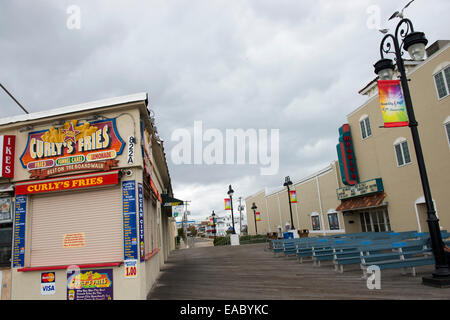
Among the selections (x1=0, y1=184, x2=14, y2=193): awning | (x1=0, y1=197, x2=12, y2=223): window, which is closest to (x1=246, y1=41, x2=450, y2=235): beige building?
(x1=0, y1=184, x2=14, y2=193): awning

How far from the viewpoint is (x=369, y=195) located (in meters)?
21.7

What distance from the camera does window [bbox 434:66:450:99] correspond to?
591 inches

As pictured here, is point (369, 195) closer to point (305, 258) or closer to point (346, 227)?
point (346, 227)

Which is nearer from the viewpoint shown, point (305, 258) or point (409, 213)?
point (305, 258)

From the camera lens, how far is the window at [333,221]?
26781mm

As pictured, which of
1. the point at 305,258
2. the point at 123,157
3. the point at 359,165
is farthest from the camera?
the point at 359,165

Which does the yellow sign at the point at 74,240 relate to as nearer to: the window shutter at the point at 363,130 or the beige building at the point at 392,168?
the beige building at the point at 392,168

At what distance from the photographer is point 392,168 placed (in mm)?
19453

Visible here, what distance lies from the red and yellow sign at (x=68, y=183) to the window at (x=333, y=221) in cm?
2323

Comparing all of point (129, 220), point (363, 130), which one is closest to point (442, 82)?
point (363, 130)

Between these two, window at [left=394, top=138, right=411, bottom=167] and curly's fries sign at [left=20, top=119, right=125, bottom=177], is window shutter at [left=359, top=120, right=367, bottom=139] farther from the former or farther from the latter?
curly's fries sign at [left=20, top=119, right=125, bottom=177]
